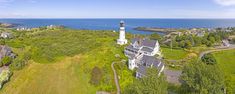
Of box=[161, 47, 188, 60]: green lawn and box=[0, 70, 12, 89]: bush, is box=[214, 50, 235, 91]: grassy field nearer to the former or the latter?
box=[161, 47, 188, 60]: green lawn

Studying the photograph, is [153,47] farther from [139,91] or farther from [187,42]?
[139,91]

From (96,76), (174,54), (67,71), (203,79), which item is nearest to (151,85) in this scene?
(203,79)

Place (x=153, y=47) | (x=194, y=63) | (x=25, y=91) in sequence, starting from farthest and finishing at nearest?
(x=153, y=47) → (x=25, y=91) → (x=194, y=63)

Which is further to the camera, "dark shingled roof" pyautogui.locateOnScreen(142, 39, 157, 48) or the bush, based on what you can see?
"dark shingled roof" pyautogui.locateOnScreen(142, 39, 157, 48)

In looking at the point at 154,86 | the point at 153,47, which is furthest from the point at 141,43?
the point at 154,86

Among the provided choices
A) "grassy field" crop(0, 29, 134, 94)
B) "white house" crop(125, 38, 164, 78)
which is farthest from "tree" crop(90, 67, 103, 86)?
"white house" crop(125, 38, 164, 78)

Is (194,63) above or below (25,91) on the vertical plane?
above
